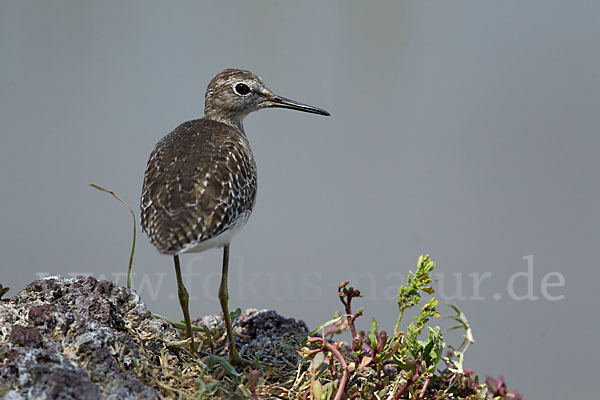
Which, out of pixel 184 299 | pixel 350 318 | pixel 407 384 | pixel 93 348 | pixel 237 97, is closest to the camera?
pixel 93 348

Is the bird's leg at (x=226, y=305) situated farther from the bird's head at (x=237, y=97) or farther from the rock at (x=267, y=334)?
the bird's head at (x=237, y=97)

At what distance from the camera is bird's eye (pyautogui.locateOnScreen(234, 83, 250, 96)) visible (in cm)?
316

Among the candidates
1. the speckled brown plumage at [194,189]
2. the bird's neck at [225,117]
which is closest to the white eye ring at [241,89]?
the bird's neck at [225,117]

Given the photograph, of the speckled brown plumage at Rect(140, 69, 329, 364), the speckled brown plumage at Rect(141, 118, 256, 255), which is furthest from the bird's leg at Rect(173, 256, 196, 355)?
the speckled brown plumage at Rect(141, 118, 256, 255)

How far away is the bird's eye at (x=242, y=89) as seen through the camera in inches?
125

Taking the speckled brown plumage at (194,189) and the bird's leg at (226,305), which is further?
the bird's leg at (226,305)

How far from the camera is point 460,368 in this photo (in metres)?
2.21

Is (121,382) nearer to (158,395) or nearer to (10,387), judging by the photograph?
(158,395)

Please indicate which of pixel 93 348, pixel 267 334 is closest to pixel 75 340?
pixel 93 348

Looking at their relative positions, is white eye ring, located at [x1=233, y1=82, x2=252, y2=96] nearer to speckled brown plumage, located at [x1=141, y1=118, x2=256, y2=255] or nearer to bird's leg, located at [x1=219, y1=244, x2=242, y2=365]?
speckled brown plumage, located at [x1=141, y1=118, x2=256, y2=255]

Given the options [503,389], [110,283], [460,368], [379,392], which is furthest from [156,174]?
[503,389]

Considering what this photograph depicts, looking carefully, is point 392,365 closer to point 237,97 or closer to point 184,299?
point 184,299

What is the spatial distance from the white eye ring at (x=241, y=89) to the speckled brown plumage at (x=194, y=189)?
539 mm

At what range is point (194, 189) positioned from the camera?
2262mm
